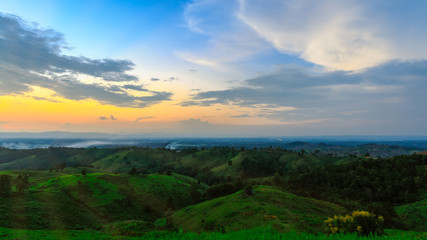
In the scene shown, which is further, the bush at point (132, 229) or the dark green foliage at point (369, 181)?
the dark green foliage at point (369, 181)

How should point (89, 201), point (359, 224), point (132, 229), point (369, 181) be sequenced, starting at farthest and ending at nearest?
point (369, 181) → point (89, 201) → point (132, 229) → point (359, 224)

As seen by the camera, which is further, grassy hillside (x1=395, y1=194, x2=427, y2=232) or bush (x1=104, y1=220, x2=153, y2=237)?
grassy hillside (x1=395, y1=194, x2=427, y2=232)

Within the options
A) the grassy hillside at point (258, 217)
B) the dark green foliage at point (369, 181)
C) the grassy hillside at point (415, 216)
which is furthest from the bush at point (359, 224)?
the dark green foliage at point (369, 181)

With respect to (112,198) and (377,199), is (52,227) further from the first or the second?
(377,199)

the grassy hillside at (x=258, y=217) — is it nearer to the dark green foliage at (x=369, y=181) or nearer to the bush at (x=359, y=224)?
the bush at (x=359, y=224)

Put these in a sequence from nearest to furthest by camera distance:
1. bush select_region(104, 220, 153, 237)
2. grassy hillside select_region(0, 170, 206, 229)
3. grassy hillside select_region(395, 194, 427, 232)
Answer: bush select_region(104, 220, 153, 237) < grassy hillside select_region(0, 170, 206, 229) < grassy hillside select_region(395, 194, 427, 232)

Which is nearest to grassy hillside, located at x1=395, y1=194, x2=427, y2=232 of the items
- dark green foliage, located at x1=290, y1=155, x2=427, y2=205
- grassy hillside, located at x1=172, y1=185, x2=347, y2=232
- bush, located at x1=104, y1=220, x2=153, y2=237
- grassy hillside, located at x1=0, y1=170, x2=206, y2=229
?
dark green foliage, located at x1=290, y1=155, x2=427, y2=205

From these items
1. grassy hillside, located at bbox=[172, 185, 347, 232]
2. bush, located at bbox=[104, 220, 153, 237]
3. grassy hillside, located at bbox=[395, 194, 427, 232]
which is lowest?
grassy hillside, located at bbox=[395, 194, 427, 232]

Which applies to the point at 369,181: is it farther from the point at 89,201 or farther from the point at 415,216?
the point at 89,201

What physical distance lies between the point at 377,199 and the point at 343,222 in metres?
139

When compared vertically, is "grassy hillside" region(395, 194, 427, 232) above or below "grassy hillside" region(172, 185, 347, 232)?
Answer: below

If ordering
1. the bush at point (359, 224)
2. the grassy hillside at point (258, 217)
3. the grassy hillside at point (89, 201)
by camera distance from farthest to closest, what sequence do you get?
the grassy hillside at point (89, 201) → the grassy hillside at point (258, 217) → the bush at point (359, 224)

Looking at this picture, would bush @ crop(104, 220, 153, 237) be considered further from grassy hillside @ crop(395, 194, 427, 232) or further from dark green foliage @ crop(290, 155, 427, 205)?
dark green foliage @ crop(290, 155, 427, 205)

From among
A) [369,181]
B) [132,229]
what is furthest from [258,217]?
[369,181]
